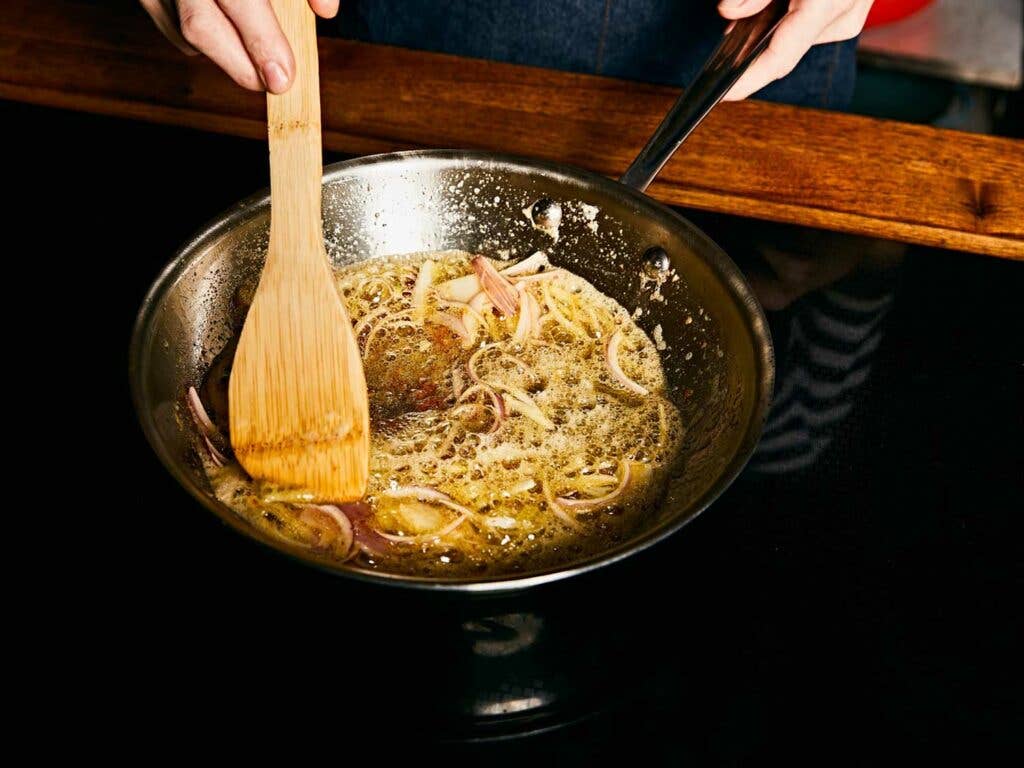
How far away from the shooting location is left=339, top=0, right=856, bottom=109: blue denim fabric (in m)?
1.56

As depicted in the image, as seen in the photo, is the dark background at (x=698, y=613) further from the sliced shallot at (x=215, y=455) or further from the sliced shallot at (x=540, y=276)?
the sliced shallot at (x=540, y=276)

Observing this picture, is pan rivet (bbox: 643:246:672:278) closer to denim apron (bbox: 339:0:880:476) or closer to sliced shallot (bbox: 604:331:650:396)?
sliced shallot (bbox: 604:331:650:396)

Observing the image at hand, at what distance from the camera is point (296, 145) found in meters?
0.97

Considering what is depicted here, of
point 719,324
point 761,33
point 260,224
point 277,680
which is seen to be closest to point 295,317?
point 260,224

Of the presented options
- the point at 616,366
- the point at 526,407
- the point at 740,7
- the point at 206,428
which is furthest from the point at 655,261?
the point at 206,428

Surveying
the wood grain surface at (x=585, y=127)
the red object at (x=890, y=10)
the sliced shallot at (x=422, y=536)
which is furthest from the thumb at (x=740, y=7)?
the red object at (x=890, y=10)

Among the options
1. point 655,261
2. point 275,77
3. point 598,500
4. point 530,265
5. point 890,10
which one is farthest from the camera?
point 890,10

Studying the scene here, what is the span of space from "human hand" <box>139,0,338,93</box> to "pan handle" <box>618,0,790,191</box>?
1.32ft

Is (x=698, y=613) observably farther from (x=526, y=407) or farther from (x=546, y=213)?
(x=546, y=213)

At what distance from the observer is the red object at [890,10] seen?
2346mm

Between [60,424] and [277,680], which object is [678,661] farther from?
[60,424]

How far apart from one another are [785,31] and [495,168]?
40cm

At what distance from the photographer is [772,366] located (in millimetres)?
996

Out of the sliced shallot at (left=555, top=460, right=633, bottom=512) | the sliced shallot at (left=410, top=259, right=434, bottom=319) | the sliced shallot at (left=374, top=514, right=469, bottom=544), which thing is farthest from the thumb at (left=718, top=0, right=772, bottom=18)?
the sliced shallot at (left=374, top=514, right=469, bottom=544)
